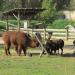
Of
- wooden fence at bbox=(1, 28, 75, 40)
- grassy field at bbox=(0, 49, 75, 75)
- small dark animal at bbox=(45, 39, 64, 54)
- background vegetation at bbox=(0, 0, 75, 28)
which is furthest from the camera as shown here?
background vegetation at bbox=(0, 0, 75, 28)

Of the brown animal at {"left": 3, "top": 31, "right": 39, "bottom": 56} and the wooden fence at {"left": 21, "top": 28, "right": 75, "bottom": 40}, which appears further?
the wooden fence at {"left": 21, "top": 28, "right": 75, "bottom": 40}

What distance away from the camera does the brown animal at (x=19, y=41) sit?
1900 centimetres

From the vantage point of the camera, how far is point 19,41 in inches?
763

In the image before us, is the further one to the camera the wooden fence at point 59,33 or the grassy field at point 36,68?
the wooden fence at point 59,33

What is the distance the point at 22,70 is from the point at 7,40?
6568 mm

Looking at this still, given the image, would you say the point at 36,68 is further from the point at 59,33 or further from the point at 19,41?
the point at 59,33

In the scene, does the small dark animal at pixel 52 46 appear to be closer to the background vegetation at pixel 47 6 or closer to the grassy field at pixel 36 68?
the grassy field at pixel 36 68

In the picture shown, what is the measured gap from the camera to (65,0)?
89.9 metres

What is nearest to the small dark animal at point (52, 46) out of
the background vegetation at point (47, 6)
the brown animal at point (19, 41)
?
the brown animal at point (19, 41)

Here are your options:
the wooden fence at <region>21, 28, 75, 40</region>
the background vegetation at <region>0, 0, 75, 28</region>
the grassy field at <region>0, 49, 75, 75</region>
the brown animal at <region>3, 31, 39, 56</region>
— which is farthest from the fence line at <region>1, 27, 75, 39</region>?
the grassy field at <region>0, 49, 75, 75</region>

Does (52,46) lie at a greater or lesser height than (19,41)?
lesser

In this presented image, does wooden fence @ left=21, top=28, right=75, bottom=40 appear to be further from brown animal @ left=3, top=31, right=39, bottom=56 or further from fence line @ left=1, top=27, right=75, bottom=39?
brown animal @ left=3, top=31, right=39, bottom=56

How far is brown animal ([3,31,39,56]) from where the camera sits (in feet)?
62.3

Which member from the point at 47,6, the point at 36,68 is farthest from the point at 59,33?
the point at 47,6
